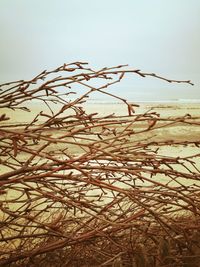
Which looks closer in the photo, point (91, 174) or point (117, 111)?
point (91, 174)

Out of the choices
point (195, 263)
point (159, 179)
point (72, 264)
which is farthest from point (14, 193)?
point (195, 263)

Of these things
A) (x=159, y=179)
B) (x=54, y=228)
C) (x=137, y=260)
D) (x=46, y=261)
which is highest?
(x=54, y=228)

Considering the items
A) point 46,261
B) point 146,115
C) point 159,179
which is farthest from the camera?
point 159,179

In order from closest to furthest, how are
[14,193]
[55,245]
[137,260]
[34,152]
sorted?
1. [34,152]
2. [55,245]
3. [137,260]
4. [14,193]

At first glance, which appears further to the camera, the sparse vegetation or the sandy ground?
the sandy ground

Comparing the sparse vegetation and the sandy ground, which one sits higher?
the sparse vegetation

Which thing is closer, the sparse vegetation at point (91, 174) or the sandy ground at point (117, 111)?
the sparse vegetation at point (91, 174)

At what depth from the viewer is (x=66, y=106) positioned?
1.00 m

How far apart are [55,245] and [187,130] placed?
1758cm

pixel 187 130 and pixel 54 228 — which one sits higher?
pixel 54 228

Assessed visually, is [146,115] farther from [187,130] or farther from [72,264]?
[187,130]

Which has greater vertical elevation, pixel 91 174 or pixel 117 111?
pixel 91 174

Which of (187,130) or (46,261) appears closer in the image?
(46,261)

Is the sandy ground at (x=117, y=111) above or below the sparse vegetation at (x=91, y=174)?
below
